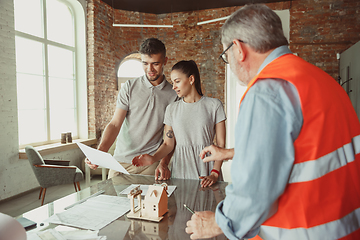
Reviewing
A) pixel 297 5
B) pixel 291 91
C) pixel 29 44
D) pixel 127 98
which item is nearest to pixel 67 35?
pixel 29 44

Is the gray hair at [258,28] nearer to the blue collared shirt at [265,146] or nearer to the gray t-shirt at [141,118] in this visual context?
the blue collared shirt at [265,146]

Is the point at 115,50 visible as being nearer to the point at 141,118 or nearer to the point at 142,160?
the point at 141,118

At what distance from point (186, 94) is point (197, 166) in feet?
1.83

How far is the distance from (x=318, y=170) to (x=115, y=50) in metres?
6.96

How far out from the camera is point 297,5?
6648mm

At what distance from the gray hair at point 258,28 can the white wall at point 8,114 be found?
4.60 metres

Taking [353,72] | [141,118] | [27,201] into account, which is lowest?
[27,201]

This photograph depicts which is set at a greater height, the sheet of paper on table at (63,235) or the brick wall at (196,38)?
the brick wall at (196,38)

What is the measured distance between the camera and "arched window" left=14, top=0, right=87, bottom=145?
4.98 meters

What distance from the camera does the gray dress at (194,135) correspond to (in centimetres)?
198

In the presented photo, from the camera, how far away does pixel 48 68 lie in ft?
18.4

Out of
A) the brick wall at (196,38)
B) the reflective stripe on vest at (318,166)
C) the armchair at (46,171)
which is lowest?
the armchair at (46,171)

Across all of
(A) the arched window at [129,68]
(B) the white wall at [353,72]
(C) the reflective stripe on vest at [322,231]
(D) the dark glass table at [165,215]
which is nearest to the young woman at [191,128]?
(D) the dark glass table at [165,215]

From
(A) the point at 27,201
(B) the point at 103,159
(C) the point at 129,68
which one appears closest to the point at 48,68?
(C) the point at 129,68
